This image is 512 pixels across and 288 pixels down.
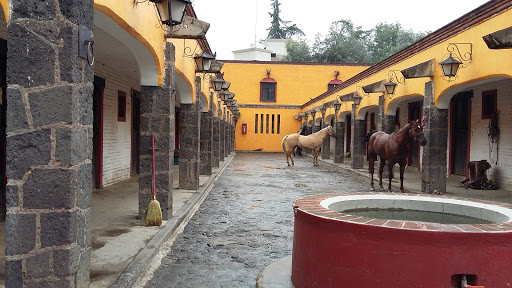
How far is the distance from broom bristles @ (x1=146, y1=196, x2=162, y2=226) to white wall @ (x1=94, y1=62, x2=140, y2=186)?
4377mm

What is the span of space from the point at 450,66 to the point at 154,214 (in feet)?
22.0

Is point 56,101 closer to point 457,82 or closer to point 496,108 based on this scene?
point 457,82

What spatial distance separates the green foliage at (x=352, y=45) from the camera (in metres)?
43.8

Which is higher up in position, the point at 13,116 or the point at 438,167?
the point at 13,116

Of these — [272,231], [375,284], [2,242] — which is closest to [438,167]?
[272,231]

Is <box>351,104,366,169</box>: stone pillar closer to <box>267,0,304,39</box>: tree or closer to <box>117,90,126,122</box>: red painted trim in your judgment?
<box>117,90,126,122</box>: red painted trim

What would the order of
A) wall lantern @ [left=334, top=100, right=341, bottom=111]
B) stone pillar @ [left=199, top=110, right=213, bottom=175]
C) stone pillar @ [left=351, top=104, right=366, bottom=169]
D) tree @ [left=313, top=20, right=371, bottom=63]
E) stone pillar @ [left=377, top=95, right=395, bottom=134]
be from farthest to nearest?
tree @ [left=313, top=20, right=371, bottom=63] < wall lantern @ [left=334, top=100, right=341, bottom=111] < stone pillar @ [left=351, top=104, right=366, bottom=169] < stone pillar @ [left=377, top=95, right=395, bottom=134] < stone pillar @ [left=199, top=110, right=213, bottom=175]

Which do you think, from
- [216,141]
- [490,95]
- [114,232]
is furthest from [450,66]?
[216,141]

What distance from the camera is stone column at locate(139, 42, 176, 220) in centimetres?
680

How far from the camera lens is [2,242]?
5.17m

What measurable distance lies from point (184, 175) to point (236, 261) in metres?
5.62

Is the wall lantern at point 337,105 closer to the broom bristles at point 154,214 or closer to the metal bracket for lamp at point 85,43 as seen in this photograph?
the broom bristles at point 154,214

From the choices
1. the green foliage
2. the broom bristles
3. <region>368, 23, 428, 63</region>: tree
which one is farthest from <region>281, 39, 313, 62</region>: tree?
the broom bristles

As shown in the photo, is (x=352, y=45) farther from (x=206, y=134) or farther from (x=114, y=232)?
(x=114, y=232)
